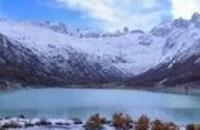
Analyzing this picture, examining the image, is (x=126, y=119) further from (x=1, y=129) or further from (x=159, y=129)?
(x=1, y=129)

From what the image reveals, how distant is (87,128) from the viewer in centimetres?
6184

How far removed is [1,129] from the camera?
5647 cm

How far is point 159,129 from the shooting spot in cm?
5697

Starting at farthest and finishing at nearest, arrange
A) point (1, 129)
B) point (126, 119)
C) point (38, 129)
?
point (126, 119), point (38, 129), point (1, 129)

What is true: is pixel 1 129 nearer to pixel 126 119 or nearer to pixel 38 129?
pixel 38 129

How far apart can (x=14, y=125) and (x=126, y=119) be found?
12.8 meters

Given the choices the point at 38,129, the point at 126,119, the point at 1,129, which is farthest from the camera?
the point at 126,119

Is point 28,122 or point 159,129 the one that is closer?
point 159,129

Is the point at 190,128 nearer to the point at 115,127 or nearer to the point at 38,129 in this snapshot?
the point at 115,127

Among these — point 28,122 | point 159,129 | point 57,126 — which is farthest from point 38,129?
point 159,129

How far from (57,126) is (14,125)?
4787mm

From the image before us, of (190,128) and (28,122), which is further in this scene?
(28,122)

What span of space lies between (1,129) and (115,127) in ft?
46.3

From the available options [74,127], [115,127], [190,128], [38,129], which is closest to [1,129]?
[38,129]
